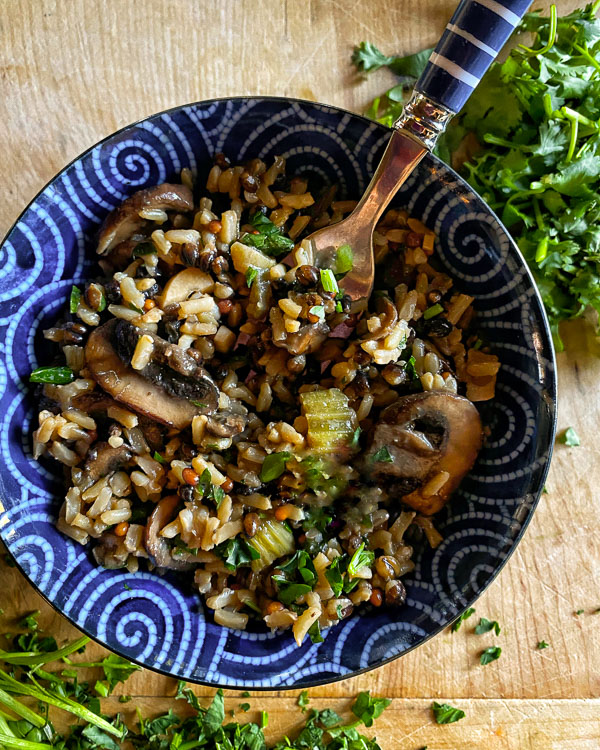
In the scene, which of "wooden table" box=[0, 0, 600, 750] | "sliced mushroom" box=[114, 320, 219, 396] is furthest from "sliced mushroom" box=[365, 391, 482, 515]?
"wooden table" box=[0, 0, 600, 750]

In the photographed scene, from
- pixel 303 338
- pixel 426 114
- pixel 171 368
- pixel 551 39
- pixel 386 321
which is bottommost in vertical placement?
pixel 171 368

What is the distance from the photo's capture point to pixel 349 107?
12.3ft

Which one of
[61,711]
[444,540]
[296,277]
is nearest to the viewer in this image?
[296,277]

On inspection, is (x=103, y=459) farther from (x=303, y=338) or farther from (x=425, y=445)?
(x=425, y=445)

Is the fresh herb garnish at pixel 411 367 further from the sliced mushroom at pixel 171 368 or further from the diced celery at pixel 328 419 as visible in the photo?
the sliced mushroom at pixel 171 368

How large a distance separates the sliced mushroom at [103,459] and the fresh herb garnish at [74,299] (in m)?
0.62

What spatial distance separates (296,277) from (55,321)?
112 cm

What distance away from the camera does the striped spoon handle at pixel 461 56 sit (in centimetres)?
268

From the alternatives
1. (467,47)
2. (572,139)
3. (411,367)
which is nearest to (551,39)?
(572,139)

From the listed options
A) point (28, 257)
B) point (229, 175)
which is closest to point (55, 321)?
point (28, 257)

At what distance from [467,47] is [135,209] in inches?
59.6

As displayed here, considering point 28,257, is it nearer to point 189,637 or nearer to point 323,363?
point 323,363

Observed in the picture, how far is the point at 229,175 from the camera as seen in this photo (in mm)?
3246

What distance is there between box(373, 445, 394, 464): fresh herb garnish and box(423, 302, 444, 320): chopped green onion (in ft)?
2.11
